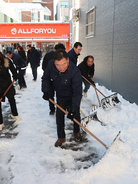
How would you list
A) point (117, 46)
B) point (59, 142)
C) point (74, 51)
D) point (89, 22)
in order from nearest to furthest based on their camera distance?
point (59, 142) < point (74, 51) < point (117, 46) < point (89, 22)

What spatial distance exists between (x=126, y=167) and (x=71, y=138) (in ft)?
4.39

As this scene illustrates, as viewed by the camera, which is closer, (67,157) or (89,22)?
(67,157)

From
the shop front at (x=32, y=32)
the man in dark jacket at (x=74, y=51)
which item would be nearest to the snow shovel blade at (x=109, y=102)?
the man in dark jacket at (x=74, y=51)

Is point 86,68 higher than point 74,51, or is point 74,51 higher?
point 74,51

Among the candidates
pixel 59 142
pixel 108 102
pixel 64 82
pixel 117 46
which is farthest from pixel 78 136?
pixel 117 46

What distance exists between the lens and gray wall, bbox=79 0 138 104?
19.0 feet

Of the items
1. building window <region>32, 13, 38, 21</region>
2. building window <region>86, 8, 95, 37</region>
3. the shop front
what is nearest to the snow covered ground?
building window <region>86, 8, 95, 37</region>

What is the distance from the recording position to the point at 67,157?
327cm

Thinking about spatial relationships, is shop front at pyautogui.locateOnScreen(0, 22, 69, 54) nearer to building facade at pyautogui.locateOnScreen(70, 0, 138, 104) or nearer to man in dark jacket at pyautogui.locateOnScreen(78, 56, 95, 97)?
building facade at pyautogui.locateOnScreen(70, 0, 138, 104)

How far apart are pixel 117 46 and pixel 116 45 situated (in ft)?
0.31

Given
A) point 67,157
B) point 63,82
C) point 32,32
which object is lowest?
point 67,157

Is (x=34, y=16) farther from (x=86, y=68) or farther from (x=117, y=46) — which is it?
(x=86, y=68)

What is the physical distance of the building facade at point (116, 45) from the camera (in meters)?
5.80

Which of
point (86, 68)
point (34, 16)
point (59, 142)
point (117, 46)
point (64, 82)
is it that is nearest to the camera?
point (64, 82)
